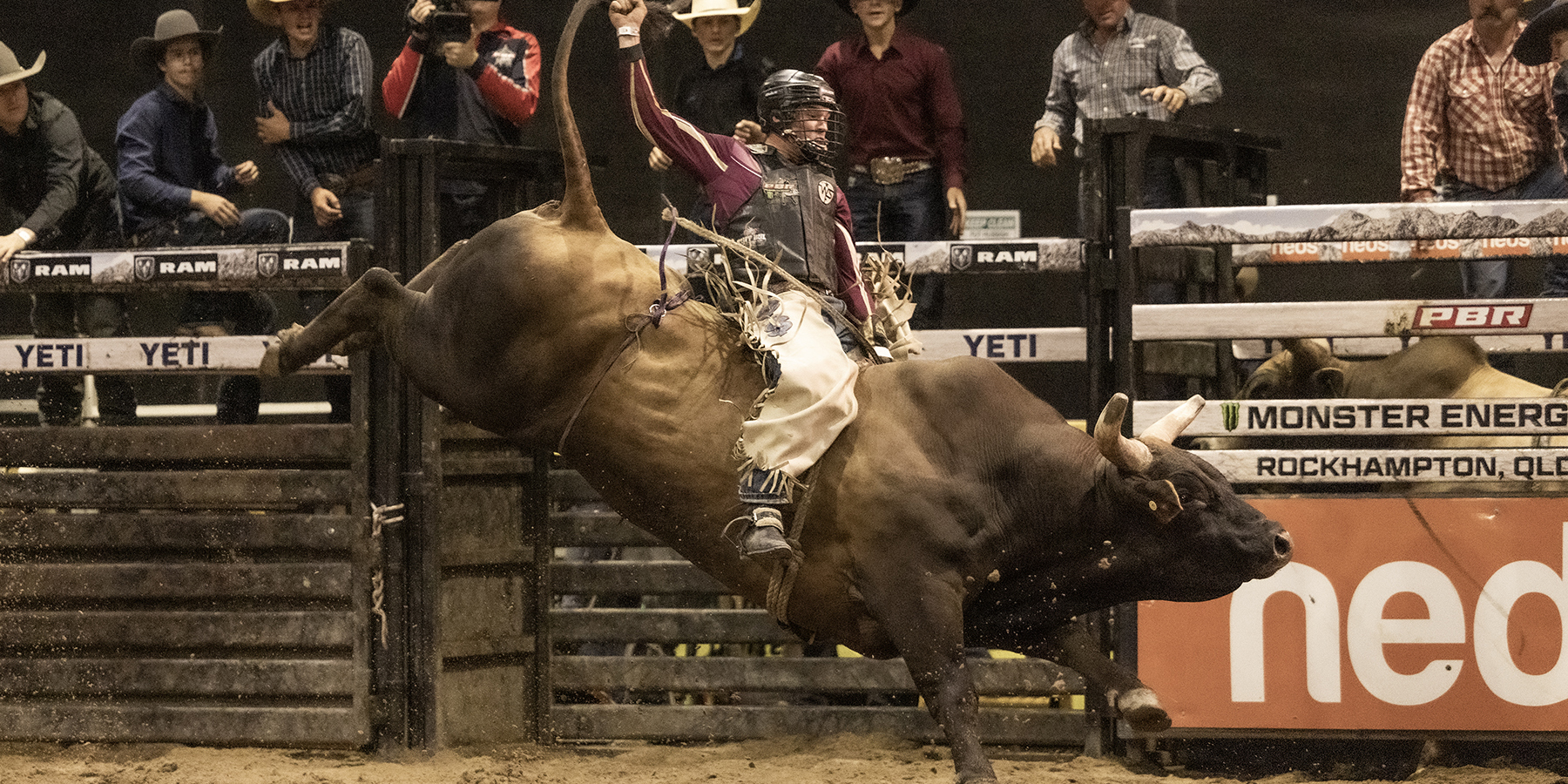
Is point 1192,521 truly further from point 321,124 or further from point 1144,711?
point 321,124

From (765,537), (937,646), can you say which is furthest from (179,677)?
(937,646)

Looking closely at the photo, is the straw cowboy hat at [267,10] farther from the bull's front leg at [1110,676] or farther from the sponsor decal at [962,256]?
the bull's front leg at [1110,676]

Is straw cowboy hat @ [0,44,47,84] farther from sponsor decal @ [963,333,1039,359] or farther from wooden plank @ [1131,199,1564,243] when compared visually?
wooden plank @ [1131,199,1564,243]

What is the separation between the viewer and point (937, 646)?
186 inches

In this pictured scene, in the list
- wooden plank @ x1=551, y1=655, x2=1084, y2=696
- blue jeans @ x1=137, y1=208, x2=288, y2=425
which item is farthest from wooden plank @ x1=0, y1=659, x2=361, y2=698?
blue jeans @ x1=137, y1=208, x2=288, y2=425

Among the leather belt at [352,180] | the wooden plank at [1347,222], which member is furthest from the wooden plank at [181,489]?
the wooden plank at [1347,222]

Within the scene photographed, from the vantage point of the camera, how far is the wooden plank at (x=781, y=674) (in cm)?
611

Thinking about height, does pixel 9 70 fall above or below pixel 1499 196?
above

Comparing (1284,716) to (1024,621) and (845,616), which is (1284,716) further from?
(845,616)

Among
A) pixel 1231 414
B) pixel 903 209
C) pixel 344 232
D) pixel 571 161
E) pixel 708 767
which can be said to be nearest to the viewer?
pixel 571 161

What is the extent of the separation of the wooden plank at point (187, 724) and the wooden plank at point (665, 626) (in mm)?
909

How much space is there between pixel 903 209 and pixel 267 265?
2749 millimetres

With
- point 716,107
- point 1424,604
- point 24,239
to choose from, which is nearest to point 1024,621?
point 1424,604

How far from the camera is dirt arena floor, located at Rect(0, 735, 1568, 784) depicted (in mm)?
5828
